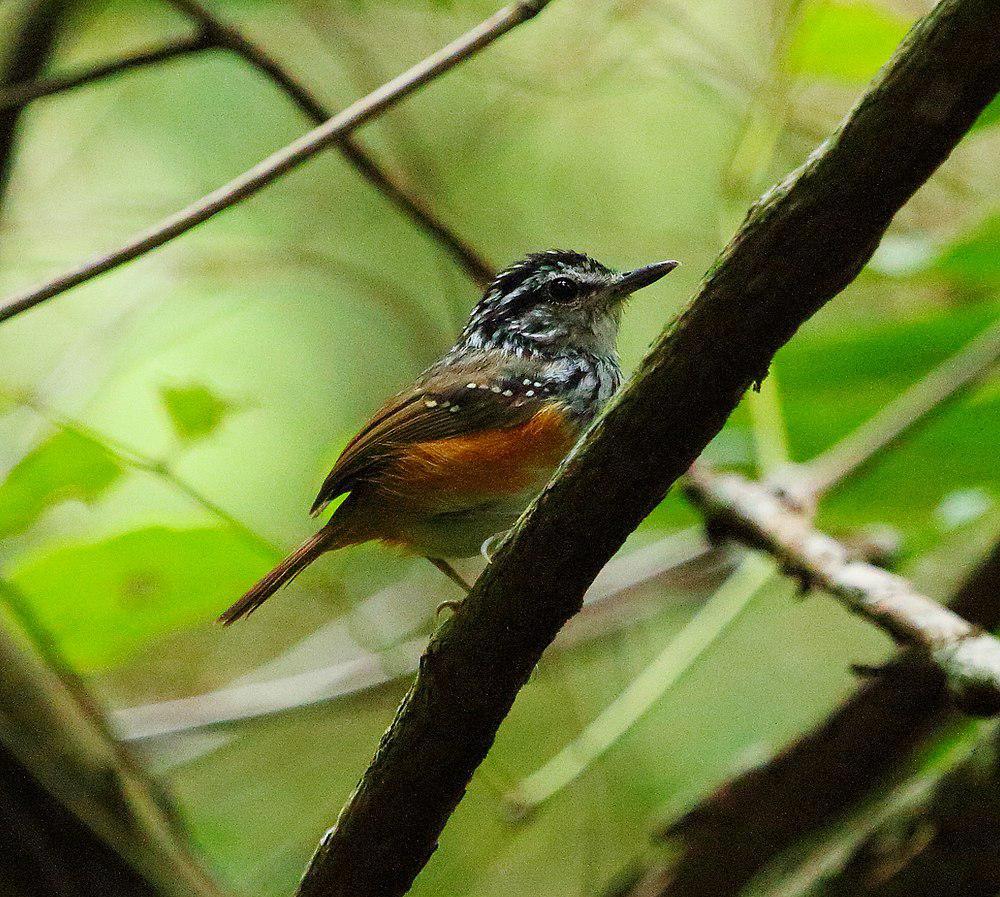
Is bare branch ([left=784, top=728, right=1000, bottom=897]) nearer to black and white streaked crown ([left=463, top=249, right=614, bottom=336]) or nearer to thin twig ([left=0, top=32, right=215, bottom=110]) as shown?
black and white streaked crown ([left=463, top=249, right=614, bottom=336])

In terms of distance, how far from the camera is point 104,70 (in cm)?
357

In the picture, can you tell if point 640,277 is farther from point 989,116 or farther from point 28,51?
point 28,51

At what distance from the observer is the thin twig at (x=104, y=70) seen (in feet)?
11.7

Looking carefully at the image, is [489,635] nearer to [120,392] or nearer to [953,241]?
[953,241]

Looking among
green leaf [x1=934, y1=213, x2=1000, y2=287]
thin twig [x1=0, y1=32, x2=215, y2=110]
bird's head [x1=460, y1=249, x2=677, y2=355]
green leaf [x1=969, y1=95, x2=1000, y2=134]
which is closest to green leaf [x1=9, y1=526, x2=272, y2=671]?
bird's head [x1=460, y1=249, x2=677, y2=355]

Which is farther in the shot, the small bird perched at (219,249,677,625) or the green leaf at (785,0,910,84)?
the green leaf at (785,0,910,84)

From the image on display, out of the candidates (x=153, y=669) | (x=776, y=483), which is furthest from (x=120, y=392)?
(x=776, y=483)

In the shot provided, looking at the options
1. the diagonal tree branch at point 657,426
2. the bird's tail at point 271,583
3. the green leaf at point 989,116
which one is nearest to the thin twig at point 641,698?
the bird's tail at point 271,583

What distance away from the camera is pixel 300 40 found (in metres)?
7.16

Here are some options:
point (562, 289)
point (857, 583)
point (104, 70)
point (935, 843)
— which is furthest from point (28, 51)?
point (935, 843)

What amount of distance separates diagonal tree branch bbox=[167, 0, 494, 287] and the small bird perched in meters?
0.92

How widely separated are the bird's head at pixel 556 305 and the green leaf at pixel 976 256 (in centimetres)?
99

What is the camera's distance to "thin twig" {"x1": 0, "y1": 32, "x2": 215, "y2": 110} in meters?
3.58

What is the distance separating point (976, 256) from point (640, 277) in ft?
3.72
